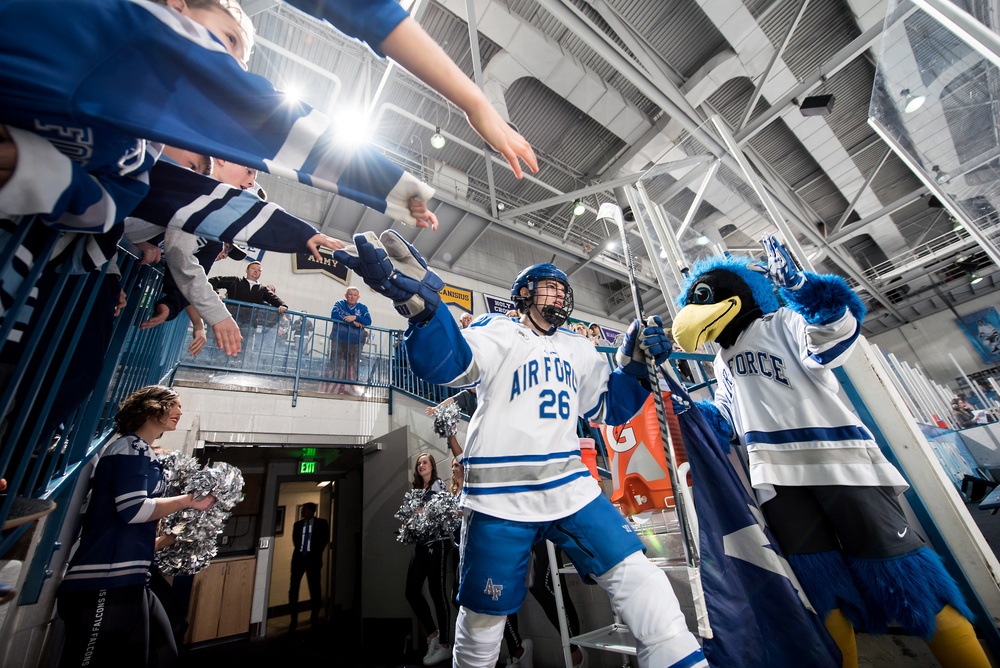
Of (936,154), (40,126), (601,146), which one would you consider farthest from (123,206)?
(601,146)

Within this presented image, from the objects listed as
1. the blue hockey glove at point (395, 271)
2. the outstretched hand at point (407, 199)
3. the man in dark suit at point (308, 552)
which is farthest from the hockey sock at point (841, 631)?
the man in dark suit at point (308, 552)

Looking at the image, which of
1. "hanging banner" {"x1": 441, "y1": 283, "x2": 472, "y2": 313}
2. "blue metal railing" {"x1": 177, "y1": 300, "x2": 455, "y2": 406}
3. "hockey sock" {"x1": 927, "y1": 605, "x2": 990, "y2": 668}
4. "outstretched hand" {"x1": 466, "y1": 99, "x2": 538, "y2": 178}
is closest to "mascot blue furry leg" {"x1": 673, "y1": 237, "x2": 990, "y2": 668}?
"hockey sock" {"x1": 927, "y1": 605, "x2": 990, "y2": 668}

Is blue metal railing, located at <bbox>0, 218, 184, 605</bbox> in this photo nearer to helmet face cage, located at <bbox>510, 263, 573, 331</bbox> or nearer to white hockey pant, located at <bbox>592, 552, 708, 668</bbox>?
helmet face cage, located at <bbox>510, 263, 573, 331</bbox>

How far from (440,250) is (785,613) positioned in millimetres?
8591

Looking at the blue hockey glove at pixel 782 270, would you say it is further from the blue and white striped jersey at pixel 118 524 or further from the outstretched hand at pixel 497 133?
the blue and white striped jersey at pixel 118 524

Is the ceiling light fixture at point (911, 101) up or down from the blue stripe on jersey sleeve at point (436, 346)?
up

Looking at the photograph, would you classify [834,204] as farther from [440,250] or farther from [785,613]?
[785,613]

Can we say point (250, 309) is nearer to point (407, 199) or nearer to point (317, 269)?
point (317, 269)

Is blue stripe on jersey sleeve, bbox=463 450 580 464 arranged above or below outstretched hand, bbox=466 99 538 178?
below

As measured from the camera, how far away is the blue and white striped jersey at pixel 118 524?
65.9 inches

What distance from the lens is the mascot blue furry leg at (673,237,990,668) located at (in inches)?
51.9

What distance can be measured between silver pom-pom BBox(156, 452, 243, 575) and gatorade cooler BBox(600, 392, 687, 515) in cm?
242

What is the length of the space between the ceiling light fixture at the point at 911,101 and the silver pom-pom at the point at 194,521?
5155 mm

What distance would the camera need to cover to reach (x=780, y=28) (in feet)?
19.0
